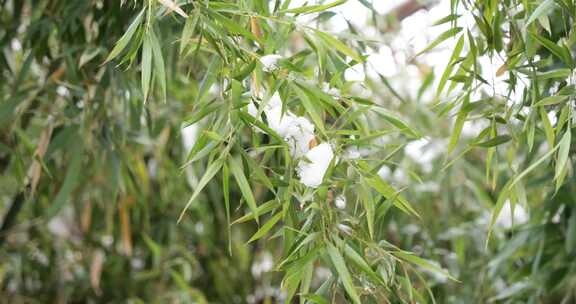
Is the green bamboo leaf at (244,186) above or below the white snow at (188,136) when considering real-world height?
above

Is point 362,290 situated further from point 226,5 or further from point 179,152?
point 179,152

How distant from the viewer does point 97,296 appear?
207 cm

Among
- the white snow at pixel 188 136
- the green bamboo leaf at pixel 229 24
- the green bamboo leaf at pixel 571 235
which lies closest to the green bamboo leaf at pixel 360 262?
the green bamboo leaf at pixel 229 24

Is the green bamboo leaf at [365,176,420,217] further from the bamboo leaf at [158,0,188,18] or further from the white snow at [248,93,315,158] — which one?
the bamboo leaf at [158,0,188,18]

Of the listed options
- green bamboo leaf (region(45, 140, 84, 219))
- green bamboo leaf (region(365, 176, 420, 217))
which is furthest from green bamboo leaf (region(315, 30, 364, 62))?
green bamboo leaf (region(45, 140, 84, 219))

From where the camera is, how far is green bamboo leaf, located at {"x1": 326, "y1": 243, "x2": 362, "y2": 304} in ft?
2.60

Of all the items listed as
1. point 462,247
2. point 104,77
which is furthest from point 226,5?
point 462,247

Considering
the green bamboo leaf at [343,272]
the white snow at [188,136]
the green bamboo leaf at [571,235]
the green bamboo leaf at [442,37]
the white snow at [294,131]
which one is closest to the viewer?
the green bamboo leaf at [343,272]

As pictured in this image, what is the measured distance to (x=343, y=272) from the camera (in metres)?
0.80

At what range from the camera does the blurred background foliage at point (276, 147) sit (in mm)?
872

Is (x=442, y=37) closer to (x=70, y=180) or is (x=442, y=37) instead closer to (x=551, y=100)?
(x=551, y=100)

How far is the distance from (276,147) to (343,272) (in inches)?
5.1

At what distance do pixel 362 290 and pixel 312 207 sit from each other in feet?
0.31

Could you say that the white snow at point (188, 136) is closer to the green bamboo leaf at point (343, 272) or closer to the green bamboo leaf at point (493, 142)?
the green bamboo leaf at point (493, 142)
